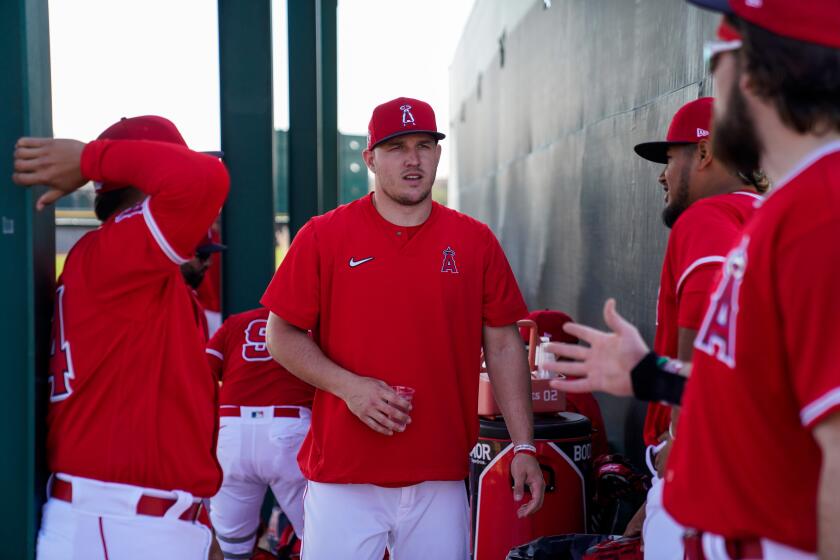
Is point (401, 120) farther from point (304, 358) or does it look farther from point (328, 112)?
point (328, 112)

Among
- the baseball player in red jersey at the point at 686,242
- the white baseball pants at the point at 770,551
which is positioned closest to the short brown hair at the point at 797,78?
the white baseball pants at the point at 770,551

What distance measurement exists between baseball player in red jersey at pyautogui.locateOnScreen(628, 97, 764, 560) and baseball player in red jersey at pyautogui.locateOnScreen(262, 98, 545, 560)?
544mm

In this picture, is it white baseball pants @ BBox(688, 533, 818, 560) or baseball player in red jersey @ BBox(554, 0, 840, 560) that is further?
white baseball pants @ BBox(688, 533, 818, 560)

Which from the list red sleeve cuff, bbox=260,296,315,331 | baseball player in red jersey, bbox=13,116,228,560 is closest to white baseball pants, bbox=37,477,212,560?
baseball player in red jersey, bbox=13,116,228,560

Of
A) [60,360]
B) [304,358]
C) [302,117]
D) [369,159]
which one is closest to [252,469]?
[304,358]

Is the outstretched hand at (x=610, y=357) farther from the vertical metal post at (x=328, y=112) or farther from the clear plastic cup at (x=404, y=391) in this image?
the vertical metal post at (x=328, y=112)

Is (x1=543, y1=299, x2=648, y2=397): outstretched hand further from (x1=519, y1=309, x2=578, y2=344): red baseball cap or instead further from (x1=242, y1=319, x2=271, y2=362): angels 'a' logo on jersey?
(x1=519, y1=309, x2=578, y2=344): red baseball cap

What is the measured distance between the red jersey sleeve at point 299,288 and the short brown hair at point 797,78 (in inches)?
75.3

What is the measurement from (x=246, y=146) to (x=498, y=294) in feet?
8.06

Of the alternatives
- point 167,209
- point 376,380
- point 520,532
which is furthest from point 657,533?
point 167,209

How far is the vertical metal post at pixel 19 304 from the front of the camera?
219cm

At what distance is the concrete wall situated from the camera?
13.8 feet

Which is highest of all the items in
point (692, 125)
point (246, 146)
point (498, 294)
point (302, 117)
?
point (302, 117)

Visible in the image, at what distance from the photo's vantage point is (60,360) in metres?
2.24
